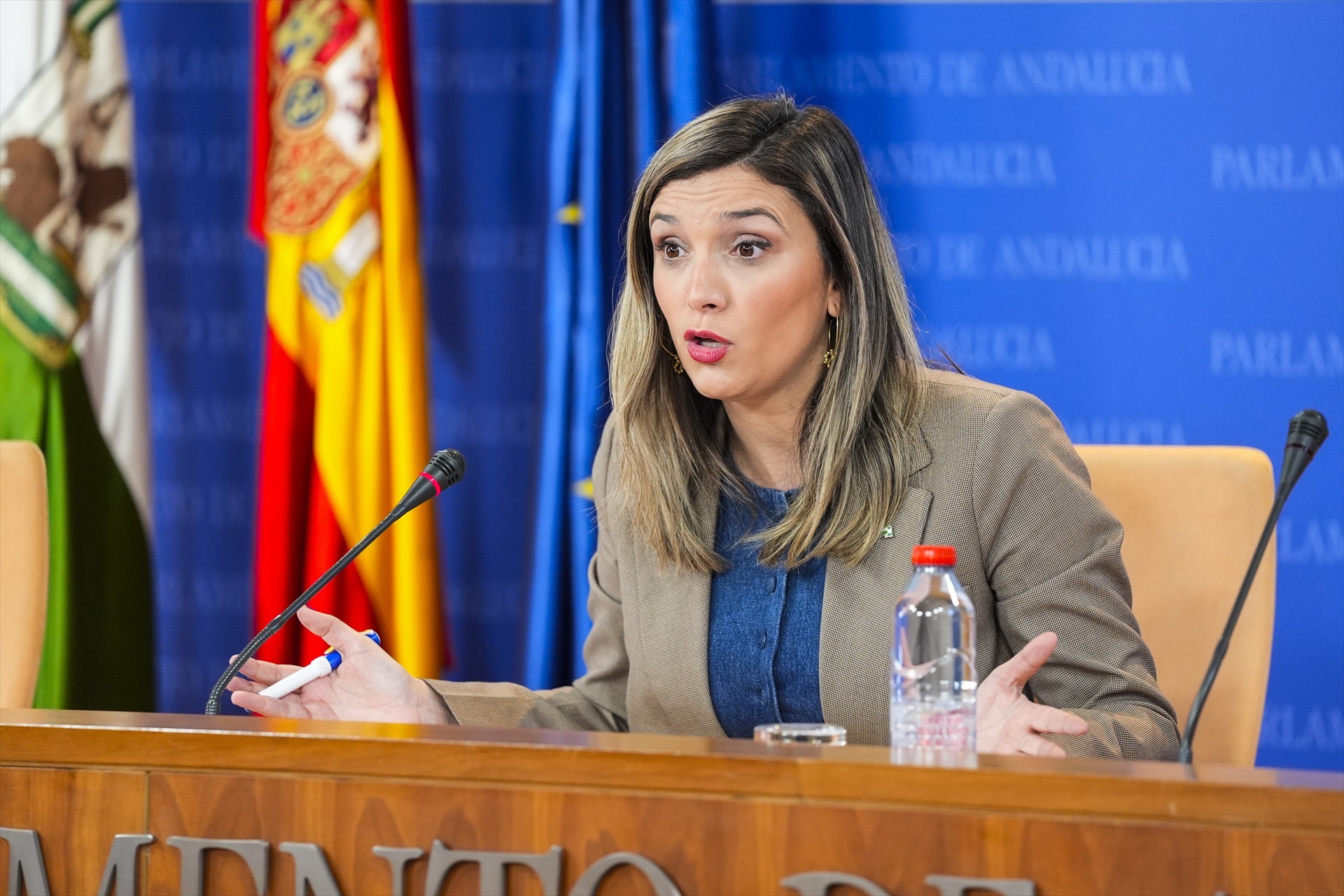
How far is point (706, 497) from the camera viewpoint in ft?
6.13

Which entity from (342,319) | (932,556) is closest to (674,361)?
(932,556)

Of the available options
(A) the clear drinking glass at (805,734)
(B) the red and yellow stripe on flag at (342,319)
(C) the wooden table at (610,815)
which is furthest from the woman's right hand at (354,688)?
(B) the red and yellow stripe on flag at (342,319)

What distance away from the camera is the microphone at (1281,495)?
1.31 meters

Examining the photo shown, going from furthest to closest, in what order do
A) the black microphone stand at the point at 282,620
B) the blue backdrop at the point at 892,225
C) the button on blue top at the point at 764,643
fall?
the blue backdrop at the point at 892,225 → the button on blue top at the point at 764,643 → the black microphone stand at the point at 282,620

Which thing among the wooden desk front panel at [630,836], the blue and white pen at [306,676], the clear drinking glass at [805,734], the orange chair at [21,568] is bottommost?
the wooden desk front panel at [630,836]

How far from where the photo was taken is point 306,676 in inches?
59.7

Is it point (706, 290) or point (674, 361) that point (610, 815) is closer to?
point (706, 290)

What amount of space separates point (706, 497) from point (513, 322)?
1420 millimetres

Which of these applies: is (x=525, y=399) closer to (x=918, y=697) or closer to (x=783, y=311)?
(x=783, y=311)

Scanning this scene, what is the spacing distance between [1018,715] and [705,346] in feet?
2.16

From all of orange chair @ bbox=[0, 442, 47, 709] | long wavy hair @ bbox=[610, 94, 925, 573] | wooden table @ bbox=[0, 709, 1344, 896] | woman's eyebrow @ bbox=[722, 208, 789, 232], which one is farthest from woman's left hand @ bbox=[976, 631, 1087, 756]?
orange chair @ bbox=[0, 442, 47, 709]

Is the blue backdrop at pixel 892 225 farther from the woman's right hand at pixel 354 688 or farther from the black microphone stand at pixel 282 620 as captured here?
the black microphone stand at pixel 282 620

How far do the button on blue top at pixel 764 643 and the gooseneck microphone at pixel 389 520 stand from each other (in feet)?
1.40

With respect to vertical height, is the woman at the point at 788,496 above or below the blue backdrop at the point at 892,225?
below
